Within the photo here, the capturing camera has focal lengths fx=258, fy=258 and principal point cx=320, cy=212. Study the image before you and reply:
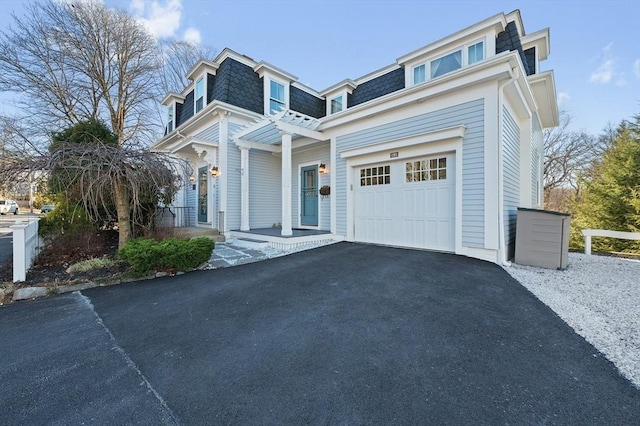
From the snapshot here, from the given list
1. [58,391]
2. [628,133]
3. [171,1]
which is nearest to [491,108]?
[58,391]

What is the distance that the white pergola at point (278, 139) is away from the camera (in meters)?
6.96

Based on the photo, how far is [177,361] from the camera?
2.13 m

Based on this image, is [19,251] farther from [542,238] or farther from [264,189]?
[542,238]

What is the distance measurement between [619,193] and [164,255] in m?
13.4

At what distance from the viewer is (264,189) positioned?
9.43m

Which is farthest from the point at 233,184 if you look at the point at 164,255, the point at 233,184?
the point at 164,255

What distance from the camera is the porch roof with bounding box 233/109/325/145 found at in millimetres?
6791

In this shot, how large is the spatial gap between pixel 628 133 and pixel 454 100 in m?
8.90

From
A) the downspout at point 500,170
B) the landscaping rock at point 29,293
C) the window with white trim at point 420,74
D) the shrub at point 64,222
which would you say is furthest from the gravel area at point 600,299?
the shrub at point 64,222

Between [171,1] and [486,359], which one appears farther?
[171,1]

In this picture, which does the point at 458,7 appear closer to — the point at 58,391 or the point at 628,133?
the point at 628,133

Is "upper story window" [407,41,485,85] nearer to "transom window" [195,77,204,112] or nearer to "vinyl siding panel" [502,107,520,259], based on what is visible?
"vinyl siding panel" [502,107,520,259]

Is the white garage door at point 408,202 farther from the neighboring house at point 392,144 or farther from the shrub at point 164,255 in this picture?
the shrub at point 164,255

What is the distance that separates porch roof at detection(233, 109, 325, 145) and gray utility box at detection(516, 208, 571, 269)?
5.53 m
